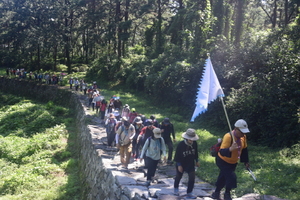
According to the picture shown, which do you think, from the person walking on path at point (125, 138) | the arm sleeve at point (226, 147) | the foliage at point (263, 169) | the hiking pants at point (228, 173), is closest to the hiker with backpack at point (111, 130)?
the person walking on path at point (125, 138)

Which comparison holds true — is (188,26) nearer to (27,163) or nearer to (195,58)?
(195,58)

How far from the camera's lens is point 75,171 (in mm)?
12562

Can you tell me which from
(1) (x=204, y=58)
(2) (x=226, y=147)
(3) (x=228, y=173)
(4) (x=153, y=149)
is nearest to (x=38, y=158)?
(4) (x=153, y=149)

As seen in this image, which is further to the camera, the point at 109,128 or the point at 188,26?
the point at 188,26

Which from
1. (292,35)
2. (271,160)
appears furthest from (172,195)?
(292,35)

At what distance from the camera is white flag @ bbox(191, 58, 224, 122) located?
6227 millimetres

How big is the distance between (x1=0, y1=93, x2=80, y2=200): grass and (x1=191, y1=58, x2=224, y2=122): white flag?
6189mm

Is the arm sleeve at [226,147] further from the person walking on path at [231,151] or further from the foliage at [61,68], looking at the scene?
the foliage at [61,68]

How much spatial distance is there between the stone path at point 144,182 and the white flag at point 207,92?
1.86m

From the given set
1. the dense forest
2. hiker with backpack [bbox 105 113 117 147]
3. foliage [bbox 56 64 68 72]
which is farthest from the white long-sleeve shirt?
foliage [bbox 56 64 68 72]

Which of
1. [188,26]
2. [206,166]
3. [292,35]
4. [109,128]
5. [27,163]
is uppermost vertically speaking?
[188,26]

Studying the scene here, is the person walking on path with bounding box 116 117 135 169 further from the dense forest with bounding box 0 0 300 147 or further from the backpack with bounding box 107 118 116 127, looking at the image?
the dense forest with bounding box 0 0 300 147

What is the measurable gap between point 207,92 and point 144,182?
2.91 m

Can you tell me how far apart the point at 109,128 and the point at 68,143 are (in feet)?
19.1
